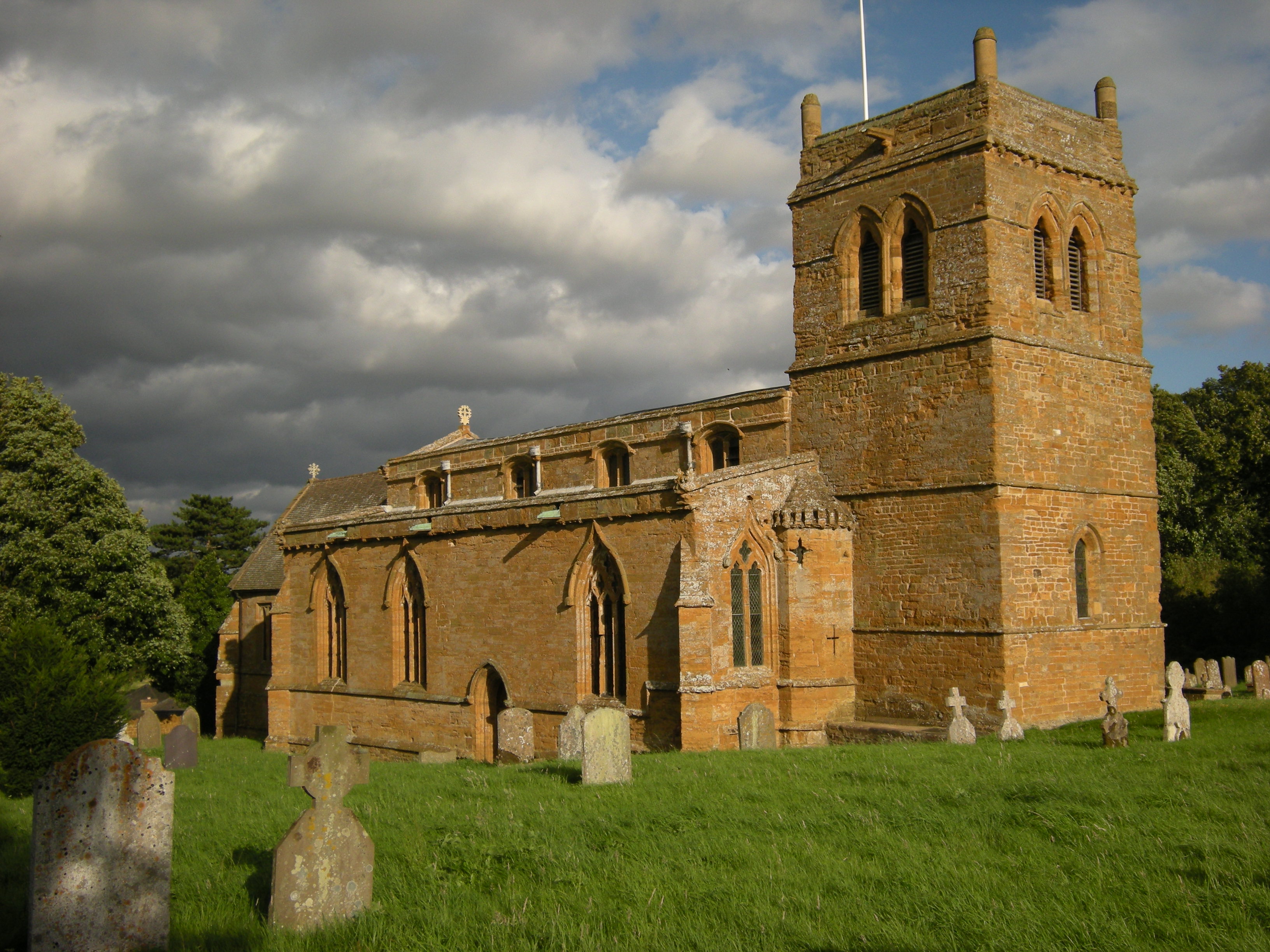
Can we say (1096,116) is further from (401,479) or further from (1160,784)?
(401,479)

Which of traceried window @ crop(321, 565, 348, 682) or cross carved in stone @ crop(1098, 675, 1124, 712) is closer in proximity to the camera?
cross carved in stone @ crop(1098, 675, 1124, 712)

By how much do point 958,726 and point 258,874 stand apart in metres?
12.1

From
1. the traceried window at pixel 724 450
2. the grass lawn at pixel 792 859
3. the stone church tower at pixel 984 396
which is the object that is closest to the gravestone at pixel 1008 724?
the stone church tower at pixel 984 396

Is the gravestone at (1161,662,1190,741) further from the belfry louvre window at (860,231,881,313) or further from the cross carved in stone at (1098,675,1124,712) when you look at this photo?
the belfry louvre window at (860,231,881,313)

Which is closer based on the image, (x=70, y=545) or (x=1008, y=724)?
(x=1008, y=724)

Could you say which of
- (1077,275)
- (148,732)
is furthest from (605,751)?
(148,732)

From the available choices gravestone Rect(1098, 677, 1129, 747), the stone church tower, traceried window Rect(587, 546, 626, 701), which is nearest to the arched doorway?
traceried window Rect(587, 546, 626, 701)

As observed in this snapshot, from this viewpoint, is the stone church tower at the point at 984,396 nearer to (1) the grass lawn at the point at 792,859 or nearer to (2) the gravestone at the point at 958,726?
(2) the gravestone at the point at 958,726

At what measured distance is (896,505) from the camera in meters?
20.9

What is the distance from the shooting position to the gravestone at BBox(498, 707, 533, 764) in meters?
21.8

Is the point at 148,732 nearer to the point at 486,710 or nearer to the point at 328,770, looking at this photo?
the point at 486,710

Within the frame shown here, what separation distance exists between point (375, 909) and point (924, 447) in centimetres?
1516

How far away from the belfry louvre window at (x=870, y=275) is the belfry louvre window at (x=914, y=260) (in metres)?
0.52

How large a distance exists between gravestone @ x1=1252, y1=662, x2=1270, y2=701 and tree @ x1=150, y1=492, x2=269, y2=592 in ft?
193
